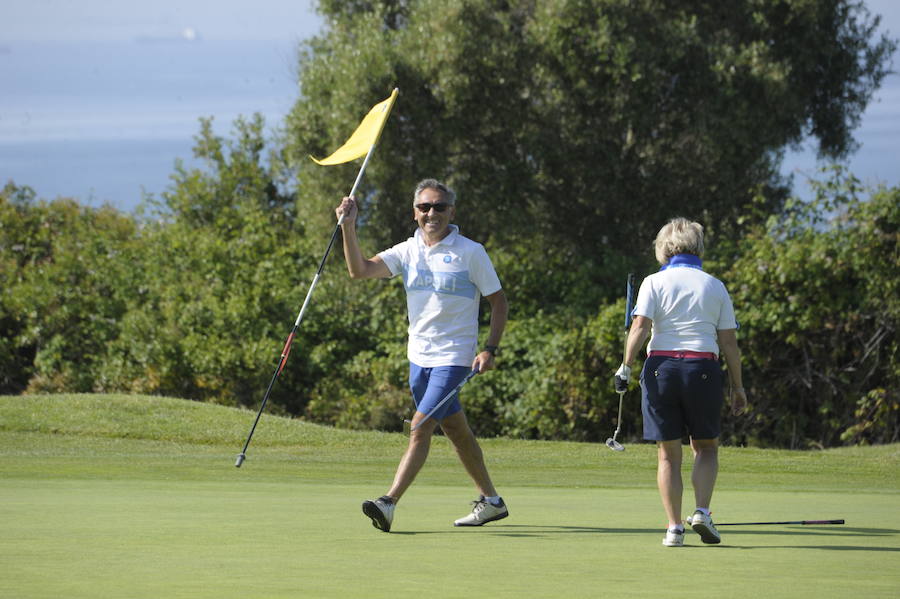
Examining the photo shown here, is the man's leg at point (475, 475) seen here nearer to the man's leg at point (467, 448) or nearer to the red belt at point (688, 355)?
the man's leg at point (467, 448)

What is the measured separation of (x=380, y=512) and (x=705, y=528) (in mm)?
1674

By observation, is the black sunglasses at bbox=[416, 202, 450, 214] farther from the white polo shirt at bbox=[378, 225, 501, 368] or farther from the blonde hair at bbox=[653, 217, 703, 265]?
the blonde hair at bbox=[653, 217, 703, 265]

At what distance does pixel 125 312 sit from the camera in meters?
27.6

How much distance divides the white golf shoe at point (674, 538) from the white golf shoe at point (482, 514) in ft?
4.13

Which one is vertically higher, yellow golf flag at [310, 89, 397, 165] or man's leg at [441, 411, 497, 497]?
yellow golf flag at [310, 89, 397, 165]

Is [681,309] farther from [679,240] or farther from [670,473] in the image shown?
[670,473]

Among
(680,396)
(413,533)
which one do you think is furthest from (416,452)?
(680,396)

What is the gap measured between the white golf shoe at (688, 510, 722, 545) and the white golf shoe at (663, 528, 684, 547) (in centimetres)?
8

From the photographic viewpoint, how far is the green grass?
4.98 m

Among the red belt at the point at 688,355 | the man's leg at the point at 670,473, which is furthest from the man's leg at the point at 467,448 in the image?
the red belt at the point at 688,355

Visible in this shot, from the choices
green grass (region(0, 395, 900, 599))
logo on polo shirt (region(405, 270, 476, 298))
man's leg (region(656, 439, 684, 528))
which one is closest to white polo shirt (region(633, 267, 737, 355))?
man's leg (region(656, 439, 684, 528))

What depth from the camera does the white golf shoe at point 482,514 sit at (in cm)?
738

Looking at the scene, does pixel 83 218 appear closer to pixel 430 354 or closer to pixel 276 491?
pixel 276 491

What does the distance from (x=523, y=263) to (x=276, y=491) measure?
14259mm
